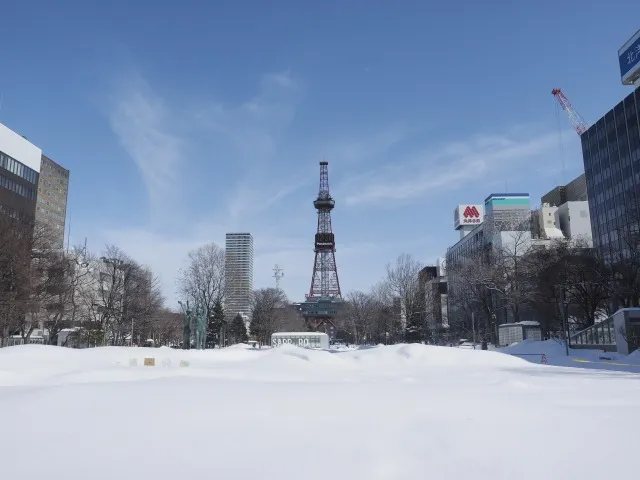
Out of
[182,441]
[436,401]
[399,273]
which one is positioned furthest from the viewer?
[399,273]

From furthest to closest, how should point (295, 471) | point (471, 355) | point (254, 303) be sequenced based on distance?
point (254, 303) < point (471, 355) < point (295, 471)

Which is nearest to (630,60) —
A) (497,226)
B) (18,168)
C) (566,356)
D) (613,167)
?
(613,167)

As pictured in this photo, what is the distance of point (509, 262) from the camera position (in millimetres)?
63375

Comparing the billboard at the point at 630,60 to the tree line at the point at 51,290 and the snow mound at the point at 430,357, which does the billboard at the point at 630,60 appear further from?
the tree line at the point at 51,290

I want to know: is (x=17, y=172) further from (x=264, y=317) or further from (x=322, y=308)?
(x=322, y=308)

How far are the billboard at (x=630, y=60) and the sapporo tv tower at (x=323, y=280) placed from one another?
62.9 meters

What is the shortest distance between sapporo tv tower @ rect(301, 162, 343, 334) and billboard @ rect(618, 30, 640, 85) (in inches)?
2476

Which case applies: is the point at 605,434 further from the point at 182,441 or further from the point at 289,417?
the point at 182,441

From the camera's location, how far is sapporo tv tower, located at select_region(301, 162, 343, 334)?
11294cm

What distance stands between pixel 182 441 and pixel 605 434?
698 centimetres

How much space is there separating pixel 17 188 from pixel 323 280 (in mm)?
68762

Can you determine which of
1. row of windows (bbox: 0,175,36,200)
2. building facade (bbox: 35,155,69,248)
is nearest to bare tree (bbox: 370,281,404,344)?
row of windows (bbox: 0,175,36,200)

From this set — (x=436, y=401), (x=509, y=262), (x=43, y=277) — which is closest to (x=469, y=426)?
(x=436, y=401)

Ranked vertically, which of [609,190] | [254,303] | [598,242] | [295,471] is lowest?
[295,471]
